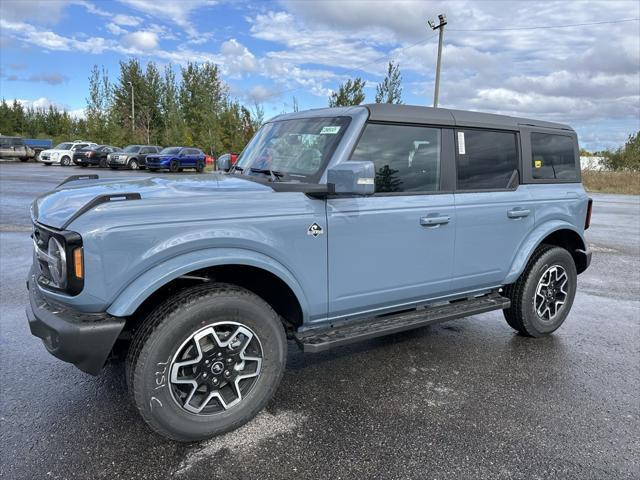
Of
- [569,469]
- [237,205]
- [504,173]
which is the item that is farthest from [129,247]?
[504,173]

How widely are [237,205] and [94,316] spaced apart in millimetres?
958

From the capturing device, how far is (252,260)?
2.71 m

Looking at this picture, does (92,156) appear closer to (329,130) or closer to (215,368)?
(329,130)

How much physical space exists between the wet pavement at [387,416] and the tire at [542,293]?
0.18 m

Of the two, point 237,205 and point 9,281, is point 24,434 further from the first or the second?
point 9,281

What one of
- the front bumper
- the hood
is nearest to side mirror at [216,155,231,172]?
the hood

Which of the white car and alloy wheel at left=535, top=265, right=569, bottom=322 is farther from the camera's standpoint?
the white car

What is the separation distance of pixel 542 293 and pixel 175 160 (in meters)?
29.1

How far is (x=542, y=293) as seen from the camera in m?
4.41

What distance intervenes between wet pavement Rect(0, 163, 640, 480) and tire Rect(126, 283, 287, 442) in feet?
0.58

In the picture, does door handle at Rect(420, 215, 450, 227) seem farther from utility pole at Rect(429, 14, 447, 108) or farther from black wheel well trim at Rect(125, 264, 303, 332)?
utility pole at Rect(429, 14, 447, 108)

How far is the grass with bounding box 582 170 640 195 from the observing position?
2845 centimetres

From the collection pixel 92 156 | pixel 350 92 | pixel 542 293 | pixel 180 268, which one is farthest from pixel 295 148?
pixel 92 156

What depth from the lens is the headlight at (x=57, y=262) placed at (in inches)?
94.4
